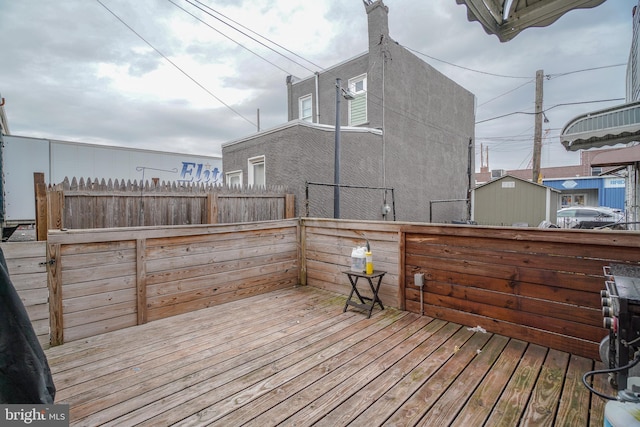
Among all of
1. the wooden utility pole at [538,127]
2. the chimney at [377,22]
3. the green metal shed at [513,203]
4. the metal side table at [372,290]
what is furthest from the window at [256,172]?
the wooden utility pole at [538,127]

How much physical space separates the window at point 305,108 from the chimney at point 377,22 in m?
3.02

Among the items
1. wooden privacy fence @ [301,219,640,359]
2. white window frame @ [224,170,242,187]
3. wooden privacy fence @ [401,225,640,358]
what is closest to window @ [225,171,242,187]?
white window frame @ [224,170,242,187]

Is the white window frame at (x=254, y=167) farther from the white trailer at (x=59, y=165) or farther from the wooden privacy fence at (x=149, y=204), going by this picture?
the white trailer at (x=59, y=165)

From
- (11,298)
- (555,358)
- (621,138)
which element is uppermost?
(621,138)

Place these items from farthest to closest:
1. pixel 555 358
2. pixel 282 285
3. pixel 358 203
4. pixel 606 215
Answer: pixel 606 215
pixel 358 203
pixel 282 285
pixel 555 358

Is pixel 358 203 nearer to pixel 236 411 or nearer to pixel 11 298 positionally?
pixel 236 411

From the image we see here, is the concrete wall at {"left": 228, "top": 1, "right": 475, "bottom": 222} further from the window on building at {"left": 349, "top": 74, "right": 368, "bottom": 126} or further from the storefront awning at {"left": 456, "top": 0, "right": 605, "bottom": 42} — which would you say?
the storefront awning at {"left": 456, "top": 0, "right": 605, "bottom": 42}

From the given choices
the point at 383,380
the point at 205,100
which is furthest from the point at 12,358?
the point at 205,100

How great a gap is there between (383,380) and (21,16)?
7.96m

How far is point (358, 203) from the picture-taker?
7.59m

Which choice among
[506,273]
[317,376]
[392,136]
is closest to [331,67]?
[392,136]

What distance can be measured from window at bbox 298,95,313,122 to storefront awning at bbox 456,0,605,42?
32.1 feet

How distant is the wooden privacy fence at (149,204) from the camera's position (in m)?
3.14

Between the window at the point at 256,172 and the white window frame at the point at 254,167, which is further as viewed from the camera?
the window at the point at 256,172
